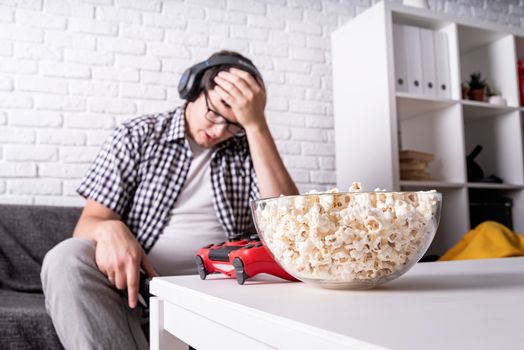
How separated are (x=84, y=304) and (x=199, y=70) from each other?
73 cm

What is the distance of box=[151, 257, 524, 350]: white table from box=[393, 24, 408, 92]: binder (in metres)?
1.70

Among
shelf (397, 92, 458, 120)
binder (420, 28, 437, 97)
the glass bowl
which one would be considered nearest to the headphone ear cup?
the glass bowl

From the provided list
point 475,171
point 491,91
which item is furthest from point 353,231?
point 491,91

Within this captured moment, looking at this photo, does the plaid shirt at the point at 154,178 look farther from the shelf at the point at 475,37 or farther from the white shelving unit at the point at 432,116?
the shelf at the point at 475,37

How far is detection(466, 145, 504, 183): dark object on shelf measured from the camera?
2.56m

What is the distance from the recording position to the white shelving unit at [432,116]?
7.47ft

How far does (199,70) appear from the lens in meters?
1.44

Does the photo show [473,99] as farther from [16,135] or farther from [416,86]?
[16,135]

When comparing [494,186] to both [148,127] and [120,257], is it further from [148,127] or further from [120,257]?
[120,257]

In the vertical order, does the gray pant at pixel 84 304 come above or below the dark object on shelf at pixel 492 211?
below

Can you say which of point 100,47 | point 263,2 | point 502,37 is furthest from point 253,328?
point 502,37

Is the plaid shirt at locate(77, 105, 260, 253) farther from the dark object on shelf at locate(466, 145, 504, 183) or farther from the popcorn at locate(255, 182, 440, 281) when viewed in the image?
the dark object on shelf at locate(466, 145, 504, 183)

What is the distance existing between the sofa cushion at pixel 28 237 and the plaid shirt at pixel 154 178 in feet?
1.63

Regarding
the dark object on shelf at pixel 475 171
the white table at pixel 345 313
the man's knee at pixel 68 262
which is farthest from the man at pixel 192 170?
the dark object on shelf at pixel 475 171
